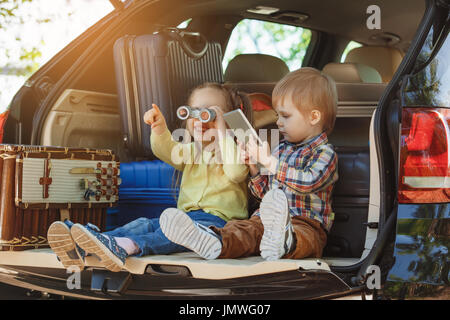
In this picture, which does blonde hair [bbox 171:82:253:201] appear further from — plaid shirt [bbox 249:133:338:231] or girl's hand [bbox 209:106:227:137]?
plaid shirt [bbox 249:133:338:231]

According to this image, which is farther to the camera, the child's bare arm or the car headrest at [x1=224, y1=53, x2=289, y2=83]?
the car headrest at [x1=224, y1=53, x2=289, y2=83]

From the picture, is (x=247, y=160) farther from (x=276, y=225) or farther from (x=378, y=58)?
(x=378, y=58)

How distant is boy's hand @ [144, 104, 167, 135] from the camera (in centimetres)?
276

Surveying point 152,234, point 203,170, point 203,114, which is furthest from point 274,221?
point 203,170

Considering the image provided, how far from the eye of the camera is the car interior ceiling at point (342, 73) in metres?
2.54

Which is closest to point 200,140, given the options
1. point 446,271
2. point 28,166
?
point 28,166

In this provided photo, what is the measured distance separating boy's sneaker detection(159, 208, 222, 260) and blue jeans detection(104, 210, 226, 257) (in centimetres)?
23

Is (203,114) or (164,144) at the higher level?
(203,114)

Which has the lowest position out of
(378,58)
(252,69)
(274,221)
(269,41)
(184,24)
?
(274,221)

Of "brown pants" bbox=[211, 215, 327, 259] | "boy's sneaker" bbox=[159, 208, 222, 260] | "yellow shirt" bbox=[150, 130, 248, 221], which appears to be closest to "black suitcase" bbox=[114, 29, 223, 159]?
"yellow shirt" bbox=[150, 130, 248, 221]

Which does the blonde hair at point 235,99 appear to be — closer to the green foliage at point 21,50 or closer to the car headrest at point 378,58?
the car headrest at point 378,58

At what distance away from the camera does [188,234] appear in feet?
7.26

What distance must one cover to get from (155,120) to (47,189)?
520 mm

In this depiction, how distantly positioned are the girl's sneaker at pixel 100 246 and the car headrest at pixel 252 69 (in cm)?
192
